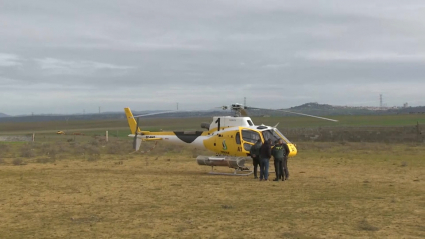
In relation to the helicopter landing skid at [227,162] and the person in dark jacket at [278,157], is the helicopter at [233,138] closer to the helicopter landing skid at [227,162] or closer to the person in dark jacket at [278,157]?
the helicopter landing skid at [227,162]

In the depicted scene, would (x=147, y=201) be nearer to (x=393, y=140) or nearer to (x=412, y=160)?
(x=412, y=160)

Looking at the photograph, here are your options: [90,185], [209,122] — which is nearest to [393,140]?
[209,122]

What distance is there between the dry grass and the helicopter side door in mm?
1179

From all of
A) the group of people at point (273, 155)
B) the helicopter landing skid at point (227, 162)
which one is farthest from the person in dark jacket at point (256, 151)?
the helicopter landing skid at point (227, 162)

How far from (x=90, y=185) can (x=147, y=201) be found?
11.9ft

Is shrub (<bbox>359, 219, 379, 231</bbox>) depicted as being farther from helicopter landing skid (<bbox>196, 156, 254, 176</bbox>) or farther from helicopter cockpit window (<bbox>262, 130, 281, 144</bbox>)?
helicopter landing skid (<bbox>196, 156, 254, 176</bbox>)

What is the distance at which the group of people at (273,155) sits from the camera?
1483cm

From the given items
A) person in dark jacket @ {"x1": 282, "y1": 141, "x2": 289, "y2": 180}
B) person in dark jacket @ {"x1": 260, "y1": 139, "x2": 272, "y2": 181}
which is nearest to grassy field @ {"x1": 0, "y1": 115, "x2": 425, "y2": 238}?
person in dark jacket @ {"x1": 282, "y1": 141, "x2": 289, "y2": 180}

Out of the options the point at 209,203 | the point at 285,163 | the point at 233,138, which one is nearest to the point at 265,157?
the point at 285,163

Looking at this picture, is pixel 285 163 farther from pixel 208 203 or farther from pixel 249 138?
pixel 208 203

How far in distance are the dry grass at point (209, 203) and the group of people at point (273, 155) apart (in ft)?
1.52

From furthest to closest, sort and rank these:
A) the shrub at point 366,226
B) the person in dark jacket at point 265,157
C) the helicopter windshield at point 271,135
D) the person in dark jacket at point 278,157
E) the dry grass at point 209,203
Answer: the helicopter windshield at point 271,135 → the person in dark jacket at point 265,157 → the person in dark jacket at point 278,157 → the dry grass at point 209,203 → the shrub at point 366,226

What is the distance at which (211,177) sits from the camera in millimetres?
16219

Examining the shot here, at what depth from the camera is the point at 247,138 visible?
53.9ft
